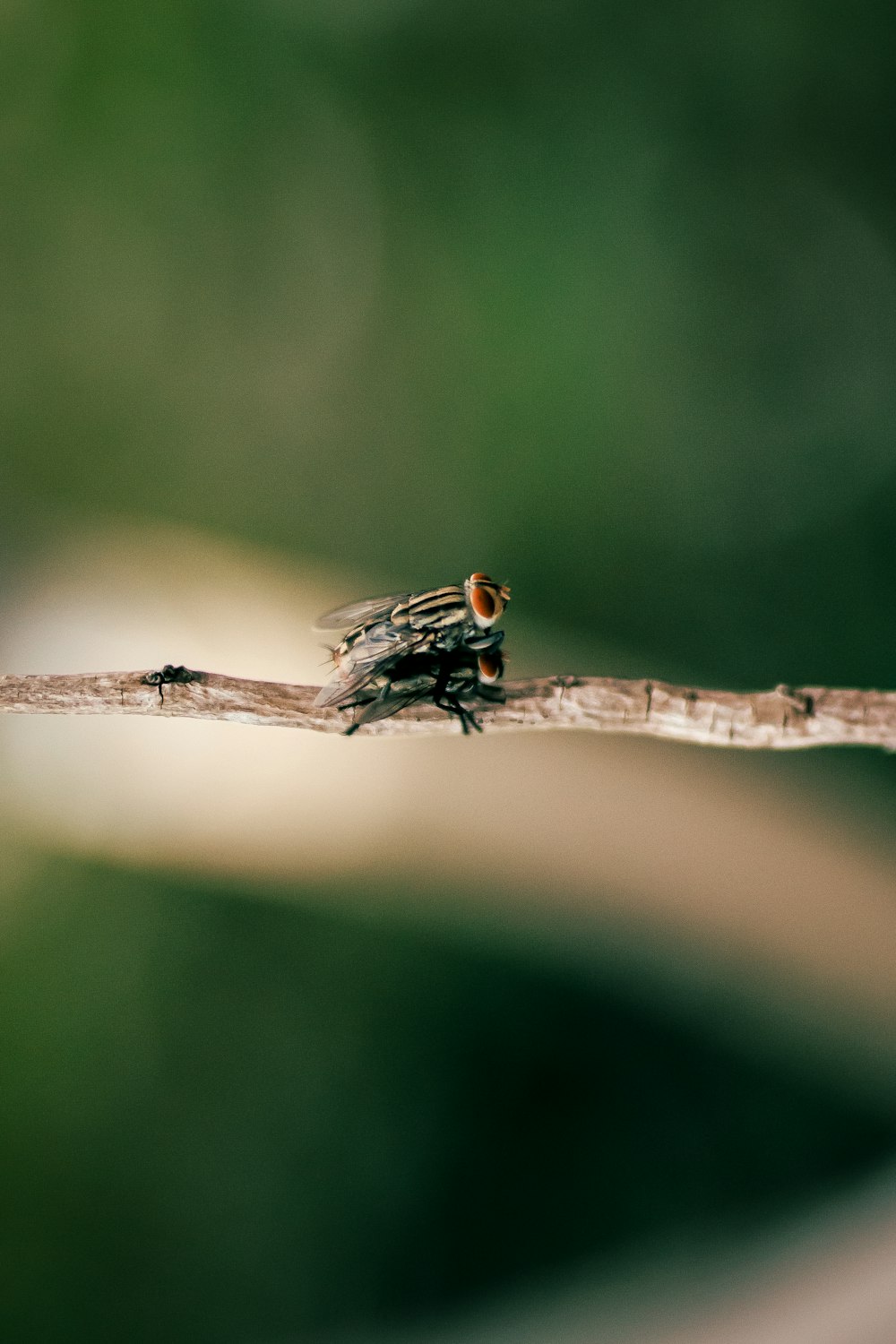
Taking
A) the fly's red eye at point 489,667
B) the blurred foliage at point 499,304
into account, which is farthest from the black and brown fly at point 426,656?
the blurred foliage at point 499,304

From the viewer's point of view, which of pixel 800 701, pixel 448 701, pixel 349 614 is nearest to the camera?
pixel 800 701

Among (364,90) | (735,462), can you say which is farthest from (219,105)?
(735,462)

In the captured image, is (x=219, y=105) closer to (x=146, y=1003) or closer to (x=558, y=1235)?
(x=146, y=1003)

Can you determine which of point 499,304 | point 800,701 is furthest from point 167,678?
point 499,304

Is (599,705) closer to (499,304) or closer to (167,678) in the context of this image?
(167,678)

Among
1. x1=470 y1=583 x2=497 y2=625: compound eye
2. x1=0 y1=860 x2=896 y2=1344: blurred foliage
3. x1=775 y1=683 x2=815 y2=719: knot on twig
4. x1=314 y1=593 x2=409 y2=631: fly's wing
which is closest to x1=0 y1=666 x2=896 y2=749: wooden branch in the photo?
x1=775 y1=683 x2=815 y2=719: knot on twig

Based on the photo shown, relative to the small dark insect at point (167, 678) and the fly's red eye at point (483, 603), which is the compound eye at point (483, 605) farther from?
the small dark insect at point (167, 678)
